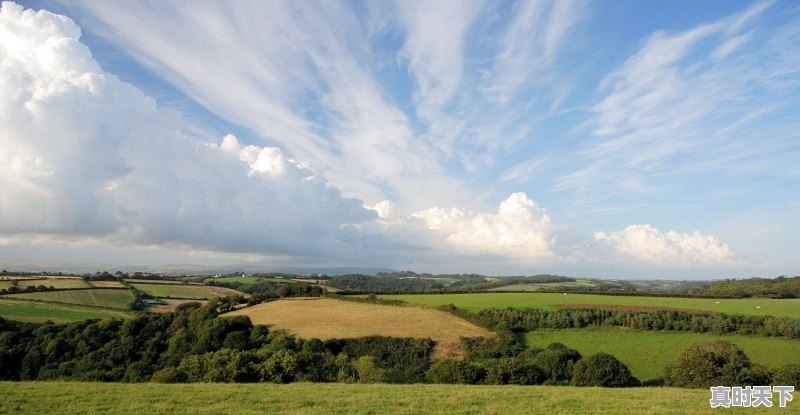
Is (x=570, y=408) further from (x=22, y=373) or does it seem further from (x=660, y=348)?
(x=22, y=373)

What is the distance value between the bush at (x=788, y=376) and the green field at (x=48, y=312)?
93.3m

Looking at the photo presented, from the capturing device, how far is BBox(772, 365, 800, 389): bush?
110 feet

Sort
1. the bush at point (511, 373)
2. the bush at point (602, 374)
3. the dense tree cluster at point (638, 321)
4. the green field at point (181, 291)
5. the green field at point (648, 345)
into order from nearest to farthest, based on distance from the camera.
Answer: the bush at point (511, 373)
the bush at point (602, 374)
the green field at point (648, 345)
the dense tree cluster at point (638, 321)
the green field at point (181, 291)

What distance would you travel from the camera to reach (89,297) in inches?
3762

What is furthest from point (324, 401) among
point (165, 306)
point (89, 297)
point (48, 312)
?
point (89, 297)

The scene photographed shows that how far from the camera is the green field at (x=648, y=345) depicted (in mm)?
50672

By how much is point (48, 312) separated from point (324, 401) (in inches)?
3459

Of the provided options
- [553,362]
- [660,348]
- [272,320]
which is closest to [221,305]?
[272,320]

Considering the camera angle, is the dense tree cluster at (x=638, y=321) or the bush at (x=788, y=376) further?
the dense tree cluster at (x=638, y=321)

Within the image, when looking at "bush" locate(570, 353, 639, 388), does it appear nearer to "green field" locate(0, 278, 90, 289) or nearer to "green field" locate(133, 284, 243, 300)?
"green field" locate(133, 284, 243, 300)

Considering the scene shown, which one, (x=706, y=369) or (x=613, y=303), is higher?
(x=613, y=303)

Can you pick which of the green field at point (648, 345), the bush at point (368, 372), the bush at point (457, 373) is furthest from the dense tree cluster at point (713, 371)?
the bush at point (368, 372)

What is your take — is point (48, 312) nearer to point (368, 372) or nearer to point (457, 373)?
point (368, 372)

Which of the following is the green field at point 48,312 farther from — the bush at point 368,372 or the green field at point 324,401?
the green field at point 324,401
